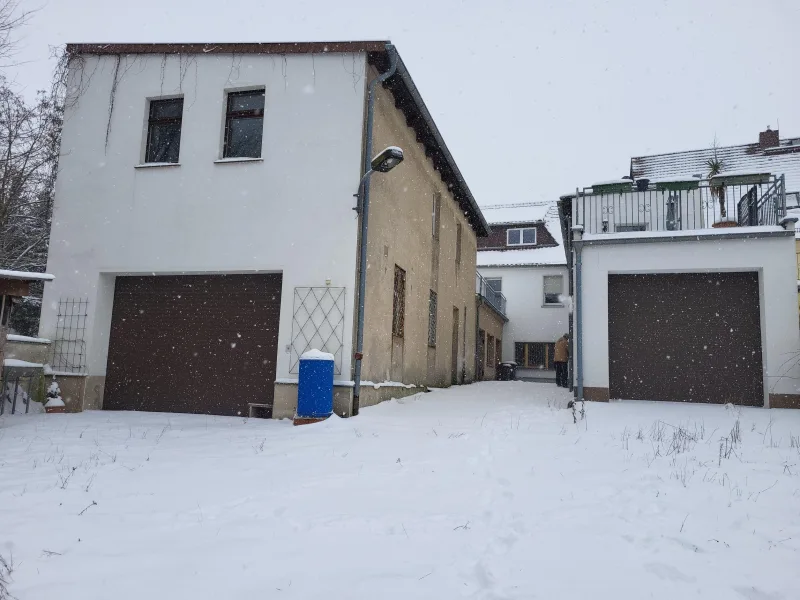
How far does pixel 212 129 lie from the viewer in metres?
9.27

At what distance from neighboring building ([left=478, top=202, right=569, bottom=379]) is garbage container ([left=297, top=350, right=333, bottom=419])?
18.9m

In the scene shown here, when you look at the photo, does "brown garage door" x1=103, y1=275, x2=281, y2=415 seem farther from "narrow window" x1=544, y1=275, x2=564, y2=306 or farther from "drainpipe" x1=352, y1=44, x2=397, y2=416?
"narrow window" x1=544, y1=275, x2=564, y2=306

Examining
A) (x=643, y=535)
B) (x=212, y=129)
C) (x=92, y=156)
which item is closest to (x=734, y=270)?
(x=643, y=535)

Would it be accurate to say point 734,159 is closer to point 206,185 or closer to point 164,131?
point 206,185

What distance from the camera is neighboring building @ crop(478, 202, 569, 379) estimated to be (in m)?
26.5

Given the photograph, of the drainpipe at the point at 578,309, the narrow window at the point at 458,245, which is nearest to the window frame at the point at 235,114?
the drainpipe at the point at 578,309

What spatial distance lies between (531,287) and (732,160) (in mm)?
9662

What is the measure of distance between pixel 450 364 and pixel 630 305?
6.32m

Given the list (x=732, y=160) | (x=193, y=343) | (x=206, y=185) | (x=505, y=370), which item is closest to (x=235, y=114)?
(x=206, y=185)

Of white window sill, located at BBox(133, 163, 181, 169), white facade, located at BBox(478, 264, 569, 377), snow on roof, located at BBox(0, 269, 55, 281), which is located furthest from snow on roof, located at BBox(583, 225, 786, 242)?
white facade, located at BBox(478, 264, 569, 377)

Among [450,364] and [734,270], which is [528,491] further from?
[450,364]

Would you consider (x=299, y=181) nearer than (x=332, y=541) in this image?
No

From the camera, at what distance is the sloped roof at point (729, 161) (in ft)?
68.2

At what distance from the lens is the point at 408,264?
11.4 metres
